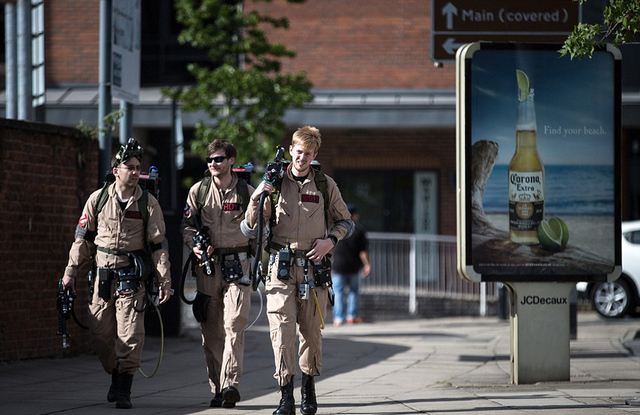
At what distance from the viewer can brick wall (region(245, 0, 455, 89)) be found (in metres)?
23.2

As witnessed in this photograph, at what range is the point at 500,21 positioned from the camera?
1062 centimetres

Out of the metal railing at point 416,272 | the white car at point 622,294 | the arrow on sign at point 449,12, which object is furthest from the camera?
the metal railing at point 416,272

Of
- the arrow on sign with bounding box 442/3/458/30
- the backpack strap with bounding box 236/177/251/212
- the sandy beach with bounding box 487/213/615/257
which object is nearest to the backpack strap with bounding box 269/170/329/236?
the backpack strap with bounding box 236/177/251/212

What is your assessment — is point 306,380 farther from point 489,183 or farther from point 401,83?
point 401,83

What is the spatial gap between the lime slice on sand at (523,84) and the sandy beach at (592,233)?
1063 mm

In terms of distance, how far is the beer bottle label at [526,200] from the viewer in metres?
8.99

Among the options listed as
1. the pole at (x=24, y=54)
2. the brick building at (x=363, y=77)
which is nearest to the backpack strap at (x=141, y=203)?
the pole at (x=24, y=54)

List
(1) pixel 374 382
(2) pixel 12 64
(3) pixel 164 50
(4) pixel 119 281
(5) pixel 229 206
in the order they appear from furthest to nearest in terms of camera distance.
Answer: (3) pixel 164 50 → (2) pixel 12 64 → (1) pixel 374 382 → (5) pixel 229 206 → (4) pixel 119 281

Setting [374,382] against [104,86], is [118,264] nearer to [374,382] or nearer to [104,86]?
[374,382]

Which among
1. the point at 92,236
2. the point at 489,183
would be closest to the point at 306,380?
the point at 92,236

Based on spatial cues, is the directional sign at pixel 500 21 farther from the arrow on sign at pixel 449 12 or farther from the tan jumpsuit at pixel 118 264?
the tan jumpsuit at pixel 118 264

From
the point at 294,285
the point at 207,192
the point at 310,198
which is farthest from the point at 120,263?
the point at 310,198

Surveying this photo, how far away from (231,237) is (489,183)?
2499 mm

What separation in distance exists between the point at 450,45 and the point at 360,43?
12711mm
